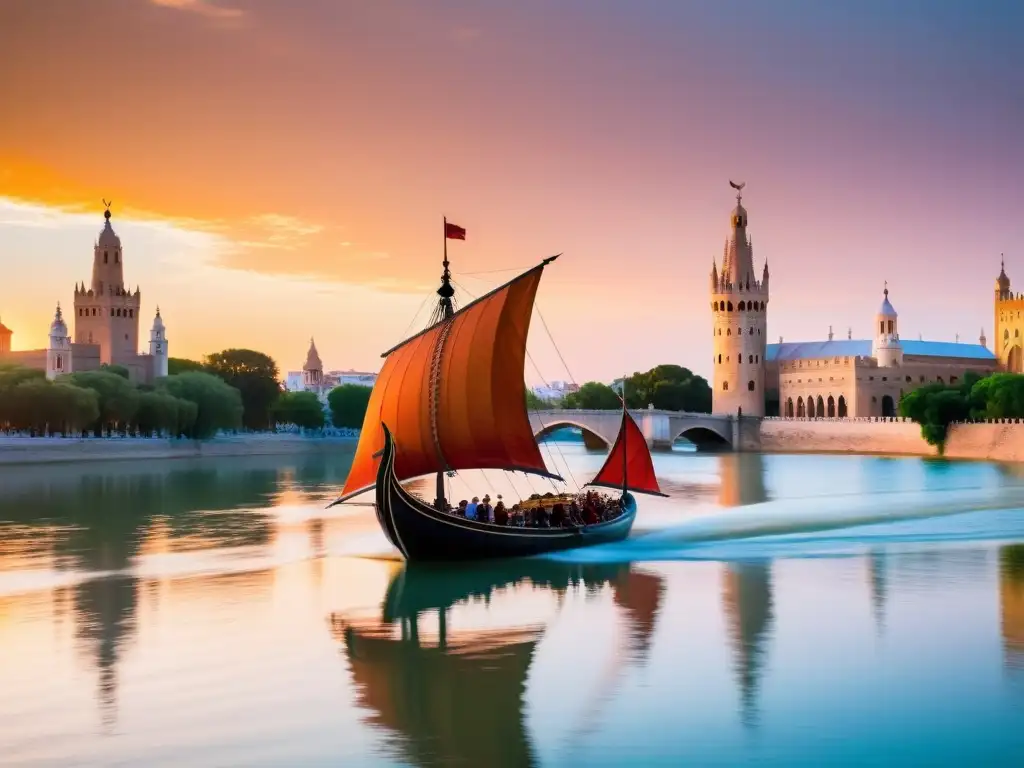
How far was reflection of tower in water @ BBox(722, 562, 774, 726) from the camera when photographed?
13930mm

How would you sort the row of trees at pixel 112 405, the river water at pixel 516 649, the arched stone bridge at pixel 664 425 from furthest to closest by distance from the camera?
the arched stone bridge at pixel 664 425, the row of trees at pixel 112 405, the river water at pixel 516 649

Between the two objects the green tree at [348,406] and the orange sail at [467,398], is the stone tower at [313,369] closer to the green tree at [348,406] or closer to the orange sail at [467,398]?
the green tree at [348,406]

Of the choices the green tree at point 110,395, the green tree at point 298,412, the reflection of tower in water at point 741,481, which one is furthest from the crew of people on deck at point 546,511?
the green tree at point 298,412

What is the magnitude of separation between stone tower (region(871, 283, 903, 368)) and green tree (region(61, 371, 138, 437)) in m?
53.7

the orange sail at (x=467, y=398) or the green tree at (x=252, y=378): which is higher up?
the green tree at (x=252, y=378)

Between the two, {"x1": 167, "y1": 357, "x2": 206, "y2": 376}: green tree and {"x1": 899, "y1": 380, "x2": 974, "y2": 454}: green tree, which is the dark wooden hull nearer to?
{"x1": 899, "y1": 380, "x2": 974, "y2": 454}: green tree

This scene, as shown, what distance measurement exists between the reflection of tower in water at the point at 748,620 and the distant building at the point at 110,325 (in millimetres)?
83150

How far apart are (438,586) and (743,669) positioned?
7.22 metres

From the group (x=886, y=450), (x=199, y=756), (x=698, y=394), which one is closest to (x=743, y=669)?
(x=199, y=756)

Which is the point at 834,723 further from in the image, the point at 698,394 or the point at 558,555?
the point at 698,394

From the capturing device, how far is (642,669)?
49.0 feet

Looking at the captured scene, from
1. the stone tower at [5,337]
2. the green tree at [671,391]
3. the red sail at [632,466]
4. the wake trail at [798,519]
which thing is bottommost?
the wake trail at [798,519]

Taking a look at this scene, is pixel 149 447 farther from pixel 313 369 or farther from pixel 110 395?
pixel 313 369

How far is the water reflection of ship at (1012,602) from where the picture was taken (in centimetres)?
1556
